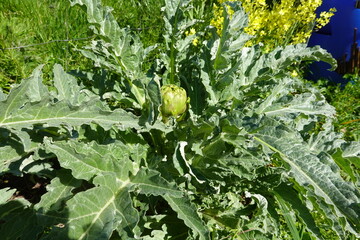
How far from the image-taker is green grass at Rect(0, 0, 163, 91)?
2723 millimetres

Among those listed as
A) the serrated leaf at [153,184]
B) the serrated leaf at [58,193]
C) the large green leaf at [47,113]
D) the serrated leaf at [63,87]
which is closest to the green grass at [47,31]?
the serrated leaf at [63,87]

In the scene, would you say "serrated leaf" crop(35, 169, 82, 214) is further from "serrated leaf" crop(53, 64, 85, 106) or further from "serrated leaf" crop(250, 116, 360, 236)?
"serrated leaf" crop(250, 116, 360, 236)

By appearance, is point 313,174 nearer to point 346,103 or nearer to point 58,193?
point 58,193

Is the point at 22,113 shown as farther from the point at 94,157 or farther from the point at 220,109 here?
the point at 220,109

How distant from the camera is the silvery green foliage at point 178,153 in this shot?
4.37ft

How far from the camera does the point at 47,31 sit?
3.21 m

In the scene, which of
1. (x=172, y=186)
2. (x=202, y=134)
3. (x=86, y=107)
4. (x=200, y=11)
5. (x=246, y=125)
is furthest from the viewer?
(x=200, y=11)

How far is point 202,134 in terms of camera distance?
1.72 m

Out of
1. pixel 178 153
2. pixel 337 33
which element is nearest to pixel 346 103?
pixel 337 33

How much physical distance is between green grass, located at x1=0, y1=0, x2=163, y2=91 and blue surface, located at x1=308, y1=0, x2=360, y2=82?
5.78ft

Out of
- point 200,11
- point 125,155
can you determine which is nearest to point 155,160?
point 125,155

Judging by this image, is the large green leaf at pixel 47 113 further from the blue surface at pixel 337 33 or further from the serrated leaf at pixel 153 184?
the blue surface at pixel 337 33

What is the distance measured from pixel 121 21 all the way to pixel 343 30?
2.31 meters

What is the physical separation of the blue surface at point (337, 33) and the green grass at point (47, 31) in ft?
5.78
